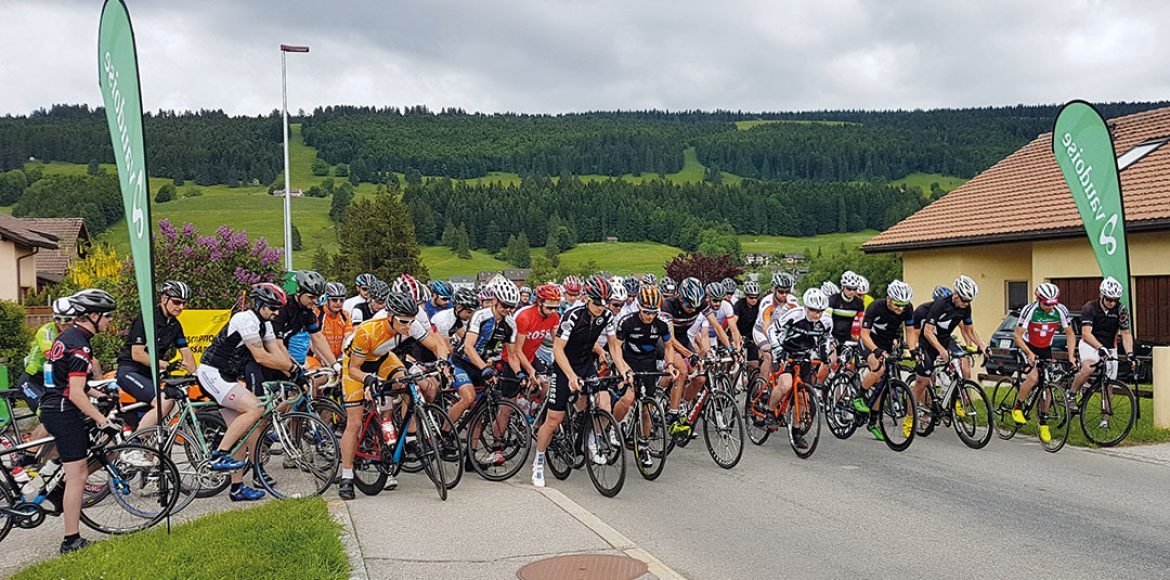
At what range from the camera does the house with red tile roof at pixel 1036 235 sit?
19.2 m

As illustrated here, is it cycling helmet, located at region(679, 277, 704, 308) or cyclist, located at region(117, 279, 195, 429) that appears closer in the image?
cyclist, located at region(117, 279, 195, 429)

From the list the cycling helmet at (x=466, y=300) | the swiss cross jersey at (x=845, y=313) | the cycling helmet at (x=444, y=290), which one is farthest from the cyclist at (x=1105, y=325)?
the cycling helmet at (x=444, y=290)

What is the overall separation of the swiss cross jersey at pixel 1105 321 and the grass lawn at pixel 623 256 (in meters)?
86.8

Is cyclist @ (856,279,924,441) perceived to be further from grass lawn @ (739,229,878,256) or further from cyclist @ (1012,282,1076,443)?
grass lawn @ (739,229,878,256)

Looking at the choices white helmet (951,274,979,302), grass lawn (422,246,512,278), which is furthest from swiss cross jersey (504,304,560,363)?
grass lawn (422,246,512,278)

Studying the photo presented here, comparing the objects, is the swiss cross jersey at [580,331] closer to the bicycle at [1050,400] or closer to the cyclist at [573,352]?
the cyclist at [573,352]

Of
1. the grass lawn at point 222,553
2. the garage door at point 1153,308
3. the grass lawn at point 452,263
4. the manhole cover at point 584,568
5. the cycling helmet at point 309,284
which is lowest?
the manhole cover at point 584,568

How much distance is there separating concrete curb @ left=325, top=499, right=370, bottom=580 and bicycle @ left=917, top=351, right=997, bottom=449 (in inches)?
263

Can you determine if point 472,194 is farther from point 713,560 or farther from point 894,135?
point 713,560

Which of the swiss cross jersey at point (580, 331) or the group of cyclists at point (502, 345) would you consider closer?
the group of cyclists at point (502, 345)

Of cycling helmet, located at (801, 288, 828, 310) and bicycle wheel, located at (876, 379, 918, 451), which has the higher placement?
cycling helmet, located at (801, 288, 828, 310)

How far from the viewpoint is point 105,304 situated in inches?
282

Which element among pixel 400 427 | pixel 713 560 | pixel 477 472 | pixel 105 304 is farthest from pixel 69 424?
pixel 713 560

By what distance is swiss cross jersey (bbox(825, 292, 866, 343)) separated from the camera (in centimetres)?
1258
